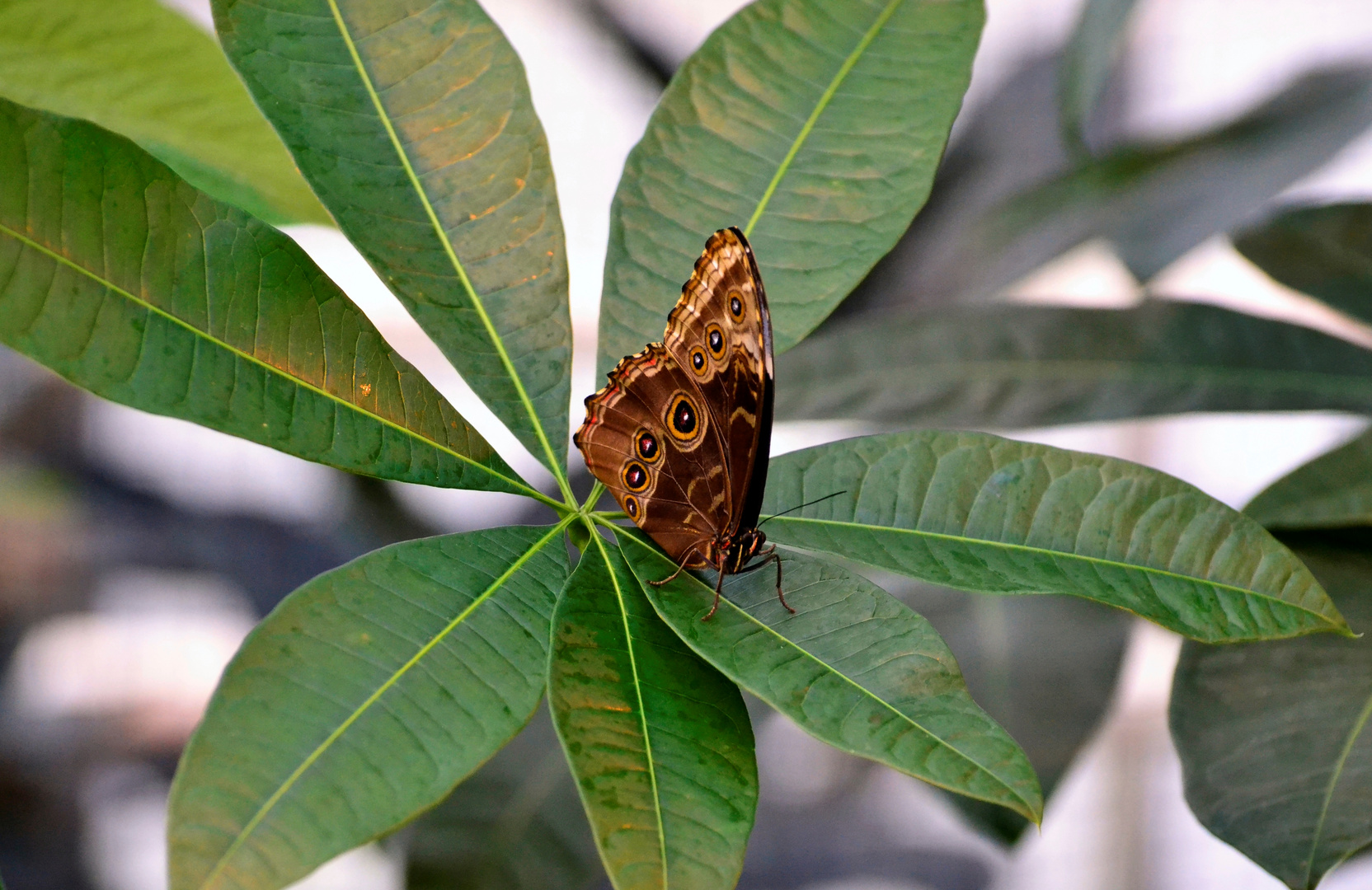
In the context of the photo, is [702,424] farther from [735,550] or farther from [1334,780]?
[1334,780]

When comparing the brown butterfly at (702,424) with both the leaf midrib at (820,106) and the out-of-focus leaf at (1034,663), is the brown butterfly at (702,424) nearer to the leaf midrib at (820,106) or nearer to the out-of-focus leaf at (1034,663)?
the leaf midrib at (820,106)

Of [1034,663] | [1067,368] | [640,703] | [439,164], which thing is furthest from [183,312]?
[1034,663]

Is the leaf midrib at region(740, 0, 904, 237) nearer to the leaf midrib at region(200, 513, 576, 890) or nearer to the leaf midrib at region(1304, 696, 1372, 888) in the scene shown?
the leaf midrib at region(200, 513, 576, 890)

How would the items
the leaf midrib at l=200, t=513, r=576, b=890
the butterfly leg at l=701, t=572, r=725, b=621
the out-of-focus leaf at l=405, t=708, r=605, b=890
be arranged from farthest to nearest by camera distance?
the out-of-focus leaf at l=405, t=708, r=605, b=890
the butterfly leg at l=701, t=572, r=725, b=621
the leaf midrib at l=200, t=513, r=576, b=890

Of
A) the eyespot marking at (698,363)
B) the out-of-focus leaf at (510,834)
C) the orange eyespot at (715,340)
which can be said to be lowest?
the out-of-focus leaf at (510,834)

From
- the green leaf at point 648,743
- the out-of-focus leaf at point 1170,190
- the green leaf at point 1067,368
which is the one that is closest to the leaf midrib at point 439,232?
the green leaf at point 648,743

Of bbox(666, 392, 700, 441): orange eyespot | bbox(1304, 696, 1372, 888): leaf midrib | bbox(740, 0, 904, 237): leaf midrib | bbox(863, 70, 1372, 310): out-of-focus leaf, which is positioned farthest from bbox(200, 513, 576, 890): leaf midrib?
bbox(863, 70, 1372, 310): out-of-focus leaf

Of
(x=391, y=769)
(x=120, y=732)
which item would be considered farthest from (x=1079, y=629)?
(x=120, y=732)
